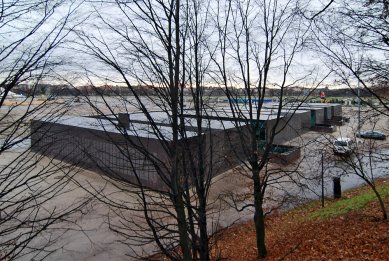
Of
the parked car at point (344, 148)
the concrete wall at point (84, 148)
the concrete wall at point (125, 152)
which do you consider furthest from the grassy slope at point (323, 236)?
the concrete wall at point (84, 148)

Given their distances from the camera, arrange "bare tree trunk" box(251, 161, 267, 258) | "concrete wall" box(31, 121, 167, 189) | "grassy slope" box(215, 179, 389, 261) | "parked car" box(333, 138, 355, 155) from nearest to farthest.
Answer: "concrete wall" box(31, 121, 167, 189) → "bare tree trunk" box(251, 161, 267, 258) → "grassy slope" box(215, 179, 389, 261) → "parked car" box(333, 138, 355, 155)

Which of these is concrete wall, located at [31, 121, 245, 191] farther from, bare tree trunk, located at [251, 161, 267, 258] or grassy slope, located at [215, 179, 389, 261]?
grassy slope, located at [215, 179, 389, 261]

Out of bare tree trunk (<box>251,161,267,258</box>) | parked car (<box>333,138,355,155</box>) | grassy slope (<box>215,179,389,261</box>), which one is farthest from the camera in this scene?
parked car (<box>333,138,355,155</box>)

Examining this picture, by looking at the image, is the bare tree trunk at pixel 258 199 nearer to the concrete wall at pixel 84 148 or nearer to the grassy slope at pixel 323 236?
the grassy slope at pixel 323 236

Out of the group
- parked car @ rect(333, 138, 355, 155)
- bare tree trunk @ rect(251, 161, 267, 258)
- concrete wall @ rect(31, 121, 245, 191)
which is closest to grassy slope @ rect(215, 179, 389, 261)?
bare tree trunk @ rect(251, 161, 267, 258)

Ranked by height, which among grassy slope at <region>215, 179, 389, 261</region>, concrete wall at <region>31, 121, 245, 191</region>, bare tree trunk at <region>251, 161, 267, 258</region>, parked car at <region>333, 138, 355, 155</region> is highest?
concrete wall at <region>31, 121, 245, 191</region>

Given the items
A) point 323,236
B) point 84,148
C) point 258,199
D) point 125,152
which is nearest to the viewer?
point 84,148

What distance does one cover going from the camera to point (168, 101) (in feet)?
14.6

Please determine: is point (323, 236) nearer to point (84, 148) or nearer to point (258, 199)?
point (258, 199)

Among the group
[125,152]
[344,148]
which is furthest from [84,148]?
[344,148]

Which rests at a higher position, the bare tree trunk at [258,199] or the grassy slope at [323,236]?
the bare tree trunk at [258,199]

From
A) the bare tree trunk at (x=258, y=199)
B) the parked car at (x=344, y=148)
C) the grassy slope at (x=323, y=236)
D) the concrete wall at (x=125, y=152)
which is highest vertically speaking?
the concrete wall at (x=125, y=152)

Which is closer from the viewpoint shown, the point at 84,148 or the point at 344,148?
the point at 84,148

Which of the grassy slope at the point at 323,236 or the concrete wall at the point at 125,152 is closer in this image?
the concrete wall at the point at 125,152
